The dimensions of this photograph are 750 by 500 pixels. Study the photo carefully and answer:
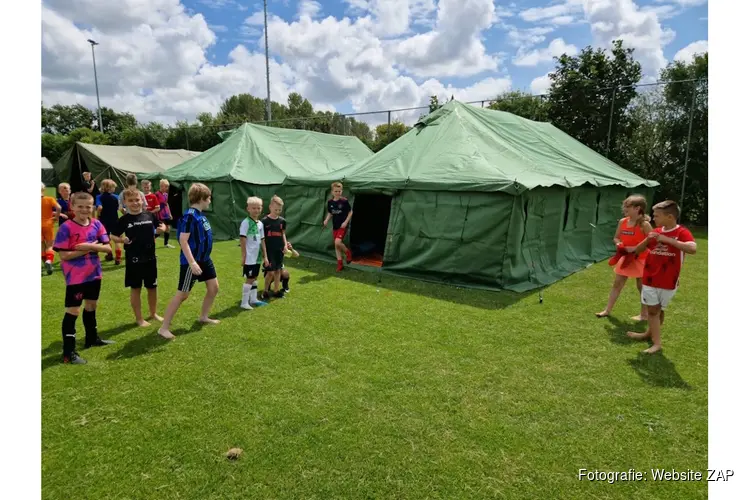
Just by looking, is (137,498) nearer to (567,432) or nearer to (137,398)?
(137,398)

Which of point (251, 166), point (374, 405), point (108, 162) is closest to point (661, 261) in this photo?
point (374, 405)

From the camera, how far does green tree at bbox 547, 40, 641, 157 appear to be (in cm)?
1662

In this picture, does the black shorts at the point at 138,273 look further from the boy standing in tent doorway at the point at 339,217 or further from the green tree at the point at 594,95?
the green tree at the point at 594,95

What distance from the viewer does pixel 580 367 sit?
174 inches

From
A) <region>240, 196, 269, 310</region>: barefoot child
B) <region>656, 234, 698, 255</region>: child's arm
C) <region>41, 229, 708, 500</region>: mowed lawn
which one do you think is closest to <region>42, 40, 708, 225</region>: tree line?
<region>41, 229, 708, 500</region>: mowed lawn

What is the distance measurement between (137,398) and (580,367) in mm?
4323

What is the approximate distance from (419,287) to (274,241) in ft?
8.72

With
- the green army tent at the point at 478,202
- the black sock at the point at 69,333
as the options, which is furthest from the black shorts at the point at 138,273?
the green army tent at the point at 478,202

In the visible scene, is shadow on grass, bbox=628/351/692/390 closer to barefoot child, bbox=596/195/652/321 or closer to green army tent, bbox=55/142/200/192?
barefoot child, bbox=596/195/652/321

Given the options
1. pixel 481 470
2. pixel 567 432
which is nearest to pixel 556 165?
pixel 567 432

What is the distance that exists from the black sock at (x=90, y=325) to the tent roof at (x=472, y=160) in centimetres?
536

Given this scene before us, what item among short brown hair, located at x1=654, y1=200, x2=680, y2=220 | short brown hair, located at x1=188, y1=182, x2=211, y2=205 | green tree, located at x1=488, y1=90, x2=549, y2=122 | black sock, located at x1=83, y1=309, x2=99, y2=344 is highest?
green tree, located at x1=488, y1=90, x2=549, y2=122

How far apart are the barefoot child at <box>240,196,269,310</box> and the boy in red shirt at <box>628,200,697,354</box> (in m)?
4.91

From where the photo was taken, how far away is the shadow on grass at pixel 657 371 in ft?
13.3
